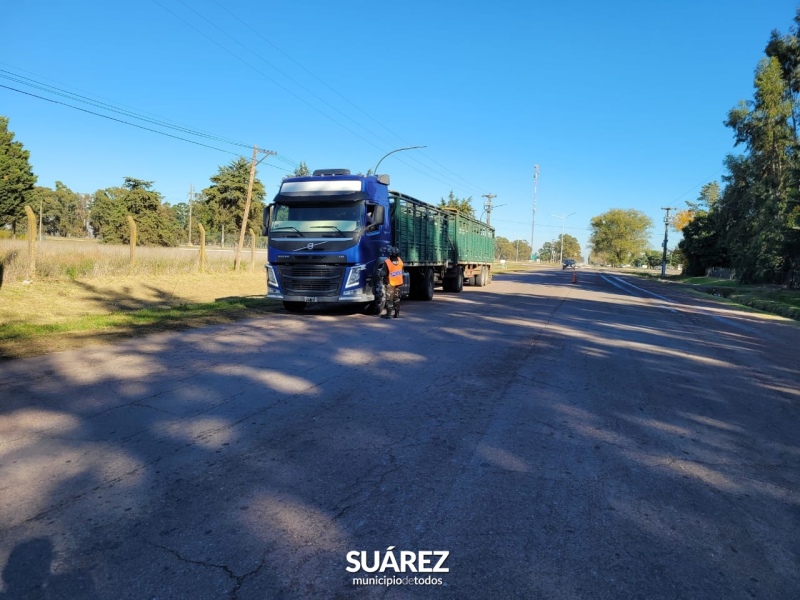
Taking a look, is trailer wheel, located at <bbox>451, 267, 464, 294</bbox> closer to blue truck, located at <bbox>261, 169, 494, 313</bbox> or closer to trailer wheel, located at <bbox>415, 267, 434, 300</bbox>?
trailer wheel, located at <bbox>415, 267, 434, 300</bbox>

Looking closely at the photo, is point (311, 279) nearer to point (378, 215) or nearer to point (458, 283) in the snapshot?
point (378, 215)

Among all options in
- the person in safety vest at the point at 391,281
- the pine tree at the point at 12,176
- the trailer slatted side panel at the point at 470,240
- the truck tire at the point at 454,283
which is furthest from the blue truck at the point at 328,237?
the pine tree at the point at 12,176

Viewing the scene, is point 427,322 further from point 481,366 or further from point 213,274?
point 213,274

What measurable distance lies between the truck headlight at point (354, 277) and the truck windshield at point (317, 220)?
854 mm

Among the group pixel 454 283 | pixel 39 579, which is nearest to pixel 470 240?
pixel 454 283

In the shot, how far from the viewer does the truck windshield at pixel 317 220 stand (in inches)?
519

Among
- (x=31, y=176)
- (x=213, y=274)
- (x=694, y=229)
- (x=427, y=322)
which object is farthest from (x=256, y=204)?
(x=694, y=229)

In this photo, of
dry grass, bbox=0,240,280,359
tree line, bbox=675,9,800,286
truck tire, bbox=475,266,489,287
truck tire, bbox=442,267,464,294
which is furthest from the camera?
tree line, bbox=675,9,800,286

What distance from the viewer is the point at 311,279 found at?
43.2ft

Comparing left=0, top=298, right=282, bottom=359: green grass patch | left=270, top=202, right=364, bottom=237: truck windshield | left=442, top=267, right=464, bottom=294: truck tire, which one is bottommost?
left=0, top=298, right=282, bottom=359: green grass patch

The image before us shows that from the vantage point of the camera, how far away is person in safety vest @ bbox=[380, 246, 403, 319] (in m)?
13.5

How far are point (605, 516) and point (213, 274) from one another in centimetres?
2615

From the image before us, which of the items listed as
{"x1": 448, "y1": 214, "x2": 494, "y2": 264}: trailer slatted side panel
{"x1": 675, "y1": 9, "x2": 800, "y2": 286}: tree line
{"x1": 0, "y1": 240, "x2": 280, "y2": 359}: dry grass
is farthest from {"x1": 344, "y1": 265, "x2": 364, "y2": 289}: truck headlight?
{"x1": 675, "y1": 9, "x2": 800, "y2": 286}: tree line

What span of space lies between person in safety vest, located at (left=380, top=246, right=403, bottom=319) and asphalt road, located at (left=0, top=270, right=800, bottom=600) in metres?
5.34
